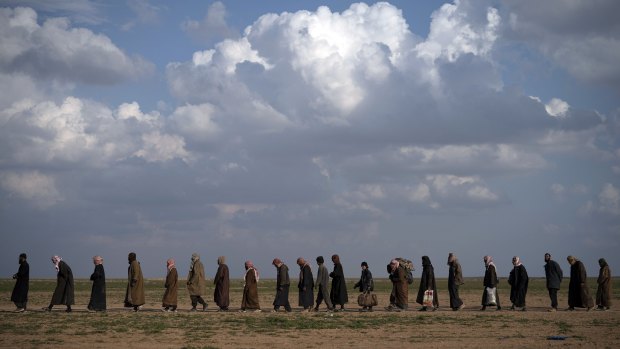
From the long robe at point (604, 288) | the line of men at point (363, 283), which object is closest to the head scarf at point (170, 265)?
the line of men at point (363, 283)

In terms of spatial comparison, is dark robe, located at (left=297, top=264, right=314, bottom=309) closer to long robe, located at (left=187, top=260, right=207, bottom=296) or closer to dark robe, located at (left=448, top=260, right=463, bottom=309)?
long robe, located at (left=187, top=260, right=207, bottom=296)

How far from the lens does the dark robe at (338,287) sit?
26234 millimetres

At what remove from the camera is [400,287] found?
26.0m

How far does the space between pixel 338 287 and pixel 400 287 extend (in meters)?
2.15

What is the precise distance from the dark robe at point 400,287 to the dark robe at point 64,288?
34.9 feet

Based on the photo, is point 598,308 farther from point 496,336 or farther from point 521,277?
point 496,336

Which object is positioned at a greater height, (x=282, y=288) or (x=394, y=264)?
(x=394, y=264)

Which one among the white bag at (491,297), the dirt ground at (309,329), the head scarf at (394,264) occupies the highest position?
the head scarf at (394,264)

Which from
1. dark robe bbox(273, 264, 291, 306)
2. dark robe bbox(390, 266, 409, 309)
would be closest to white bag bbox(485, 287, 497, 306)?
dark robe bbox(390, 266, 409, 309)

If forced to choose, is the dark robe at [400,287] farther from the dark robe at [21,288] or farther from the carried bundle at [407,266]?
the dark robe at [21,288]

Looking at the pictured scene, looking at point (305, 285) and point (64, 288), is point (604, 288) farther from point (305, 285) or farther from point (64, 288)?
point (64, 288)

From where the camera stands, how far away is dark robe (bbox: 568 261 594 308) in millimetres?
25766

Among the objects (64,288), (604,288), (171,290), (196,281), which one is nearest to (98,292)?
(64,288)

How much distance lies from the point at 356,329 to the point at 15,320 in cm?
966
